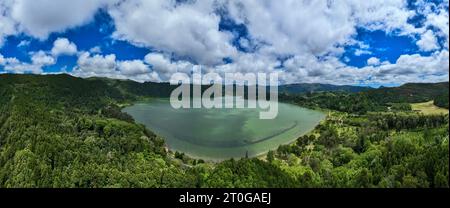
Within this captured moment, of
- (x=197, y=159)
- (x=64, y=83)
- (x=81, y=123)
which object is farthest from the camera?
(x=64, y=83)

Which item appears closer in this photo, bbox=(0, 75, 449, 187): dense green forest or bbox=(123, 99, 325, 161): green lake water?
bbox=(0, 75, 449, 187): dense green forest

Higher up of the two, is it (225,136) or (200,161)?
(225,136)

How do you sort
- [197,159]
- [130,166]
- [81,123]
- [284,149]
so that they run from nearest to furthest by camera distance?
1. [130,166]
2. [197,159]
3. [284,149]
4. [81,123]

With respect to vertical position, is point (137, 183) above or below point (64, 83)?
below

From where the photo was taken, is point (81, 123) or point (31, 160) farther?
point (81, 123)

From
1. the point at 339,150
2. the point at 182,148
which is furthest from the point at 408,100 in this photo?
the point at 182,148

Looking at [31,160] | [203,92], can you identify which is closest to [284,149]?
[31,160]

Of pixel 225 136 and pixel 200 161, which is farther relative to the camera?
pixel 225 136

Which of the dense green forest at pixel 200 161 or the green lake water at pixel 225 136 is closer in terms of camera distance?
the dense green forest at pixel 200 161
